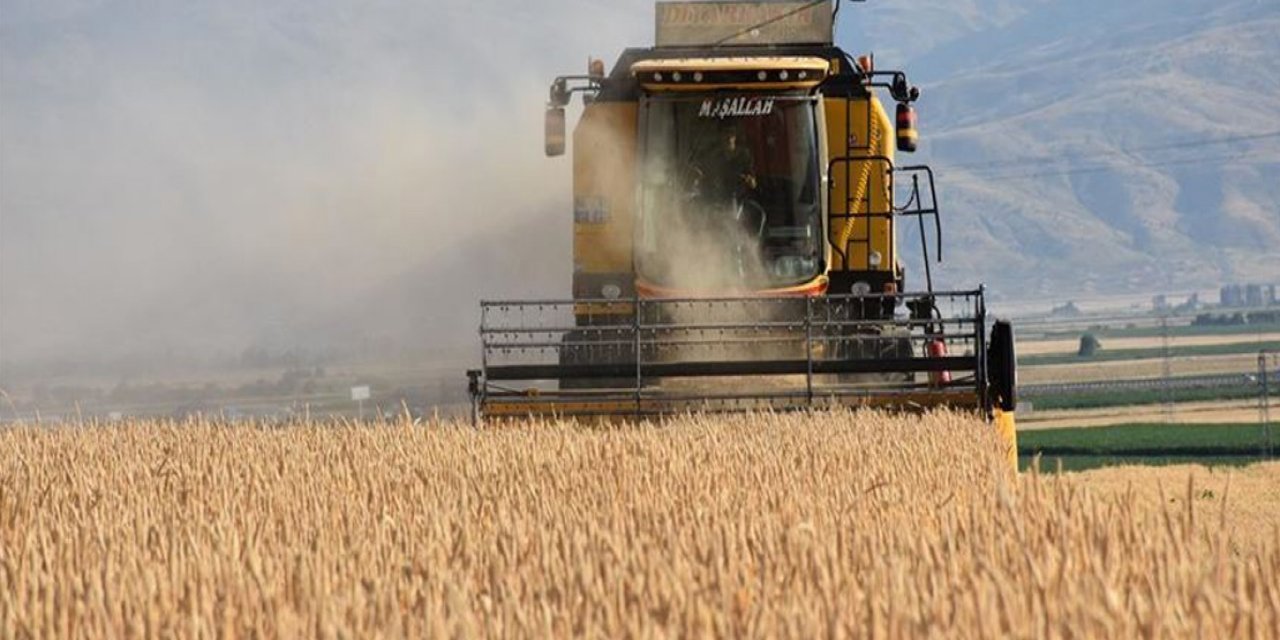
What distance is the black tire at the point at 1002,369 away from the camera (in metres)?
13.5

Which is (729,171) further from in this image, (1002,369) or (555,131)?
(1002,369)

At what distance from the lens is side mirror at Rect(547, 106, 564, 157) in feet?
49.3

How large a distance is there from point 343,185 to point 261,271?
35.4ft

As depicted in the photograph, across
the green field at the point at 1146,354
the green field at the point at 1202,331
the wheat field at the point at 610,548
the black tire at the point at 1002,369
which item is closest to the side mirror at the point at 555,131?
the black tire at the point at 1002,369

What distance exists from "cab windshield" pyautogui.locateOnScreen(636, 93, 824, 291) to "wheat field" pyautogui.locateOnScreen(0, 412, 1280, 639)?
13.0 feet

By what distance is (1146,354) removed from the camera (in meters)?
147

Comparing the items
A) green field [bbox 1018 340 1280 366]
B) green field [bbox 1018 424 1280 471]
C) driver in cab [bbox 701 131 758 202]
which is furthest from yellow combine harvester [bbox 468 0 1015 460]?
green field [bbox 1018 340 1280 366]

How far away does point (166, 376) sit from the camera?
8750 centimetres

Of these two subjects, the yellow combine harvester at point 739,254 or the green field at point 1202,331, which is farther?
the green field at point 1202,331

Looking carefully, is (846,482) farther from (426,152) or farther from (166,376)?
(166,376)

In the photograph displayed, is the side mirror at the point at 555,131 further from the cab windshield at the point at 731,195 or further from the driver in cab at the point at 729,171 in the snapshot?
the driver in cab at the point at 729,171

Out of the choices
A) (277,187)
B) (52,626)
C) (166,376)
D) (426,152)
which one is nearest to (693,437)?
(52,626)

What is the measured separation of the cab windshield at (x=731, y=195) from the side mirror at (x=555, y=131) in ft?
1.71

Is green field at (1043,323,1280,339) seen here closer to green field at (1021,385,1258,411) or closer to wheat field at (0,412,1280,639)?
green field at (1021,385,1258,411)
